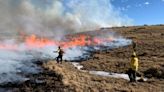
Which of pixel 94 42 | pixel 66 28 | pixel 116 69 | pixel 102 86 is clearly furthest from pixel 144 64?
pixel 66 28

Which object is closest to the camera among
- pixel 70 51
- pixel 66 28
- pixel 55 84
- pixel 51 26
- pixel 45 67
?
pixel 55 84

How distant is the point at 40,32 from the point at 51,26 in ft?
9.13

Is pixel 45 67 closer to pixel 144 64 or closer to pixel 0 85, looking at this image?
pixel 0 85

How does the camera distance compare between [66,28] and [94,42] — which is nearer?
[94,42]

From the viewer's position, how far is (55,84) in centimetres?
2294

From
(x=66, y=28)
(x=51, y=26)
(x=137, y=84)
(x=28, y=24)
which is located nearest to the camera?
(x=137, y=84)

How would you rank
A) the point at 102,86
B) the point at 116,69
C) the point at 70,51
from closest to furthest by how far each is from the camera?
1. the point at 102,86
2. the point at 116,69
3. the point at 70,51

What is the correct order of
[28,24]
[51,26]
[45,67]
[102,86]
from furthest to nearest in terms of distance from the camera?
[51,26] → [28,24] → [45,67] → [102,86]

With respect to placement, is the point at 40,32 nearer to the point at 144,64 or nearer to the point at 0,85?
the point at 144,64

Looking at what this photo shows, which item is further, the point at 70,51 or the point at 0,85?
the point at 70,51

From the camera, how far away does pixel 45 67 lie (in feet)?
94.9

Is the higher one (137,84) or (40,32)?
(40,32)

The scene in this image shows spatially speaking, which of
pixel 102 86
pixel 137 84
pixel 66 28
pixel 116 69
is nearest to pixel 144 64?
pixel 116 69

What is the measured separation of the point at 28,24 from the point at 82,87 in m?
45.5
